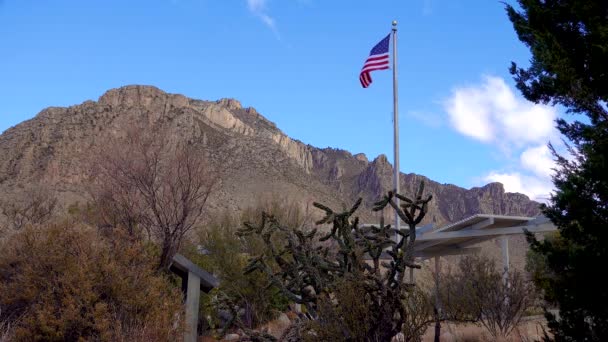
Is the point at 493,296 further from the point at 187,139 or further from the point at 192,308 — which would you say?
the point at 187,139

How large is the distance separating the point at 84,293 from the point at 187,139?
2887 cm

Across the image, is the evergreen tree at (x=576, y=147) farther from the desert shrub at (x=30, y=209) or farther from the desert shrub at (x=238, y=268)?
the desert shrub at (x=30, y=209)

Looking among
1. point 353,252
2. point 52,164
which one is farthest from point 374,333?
point 52,164

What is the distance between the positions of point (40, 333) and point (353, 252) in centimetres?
632

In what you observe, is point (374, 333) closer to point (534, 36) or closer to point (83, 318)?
point (534, 36)

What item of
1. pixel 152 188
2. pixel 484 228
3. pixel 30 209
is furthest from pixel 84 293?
pixel 30 209

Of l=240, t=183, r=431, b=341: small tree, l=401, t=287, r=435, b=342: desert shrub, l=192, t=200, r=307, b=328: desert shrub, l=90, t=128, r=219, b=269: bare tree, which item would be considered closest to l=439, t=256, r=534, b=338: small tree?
l=192, t=200, r=307, b=328: desert shrub

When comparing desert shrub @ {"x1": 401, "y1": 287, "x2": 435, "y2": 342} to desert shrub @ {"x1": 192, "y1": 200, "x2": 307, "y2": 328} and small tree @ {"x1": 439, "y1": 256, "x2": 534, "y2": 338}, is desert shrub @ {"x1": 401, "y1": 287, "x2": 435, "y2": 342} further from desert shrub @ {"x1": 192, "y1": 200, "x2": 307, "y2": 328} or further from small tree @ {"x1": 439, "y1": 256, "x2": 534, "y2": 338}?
desert shrub @ {"x1": 192, "y1": 200, "x2": 307, "y2": 328}

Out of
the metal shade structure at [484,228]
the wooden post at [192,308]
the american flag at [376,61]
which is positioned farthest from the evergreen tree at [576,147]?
the metal shade structure at [484,228]

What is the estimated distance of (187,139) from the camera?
4034 cm

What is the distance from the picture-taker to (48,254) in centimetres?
1288

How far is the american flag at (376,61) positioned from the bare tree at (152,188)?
5435 mm

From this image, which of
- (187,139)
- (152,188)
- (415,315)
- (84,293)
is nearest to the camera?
(415,315)

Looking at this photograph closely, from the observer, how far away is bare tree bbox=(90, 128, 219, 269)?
16609 millimetres
